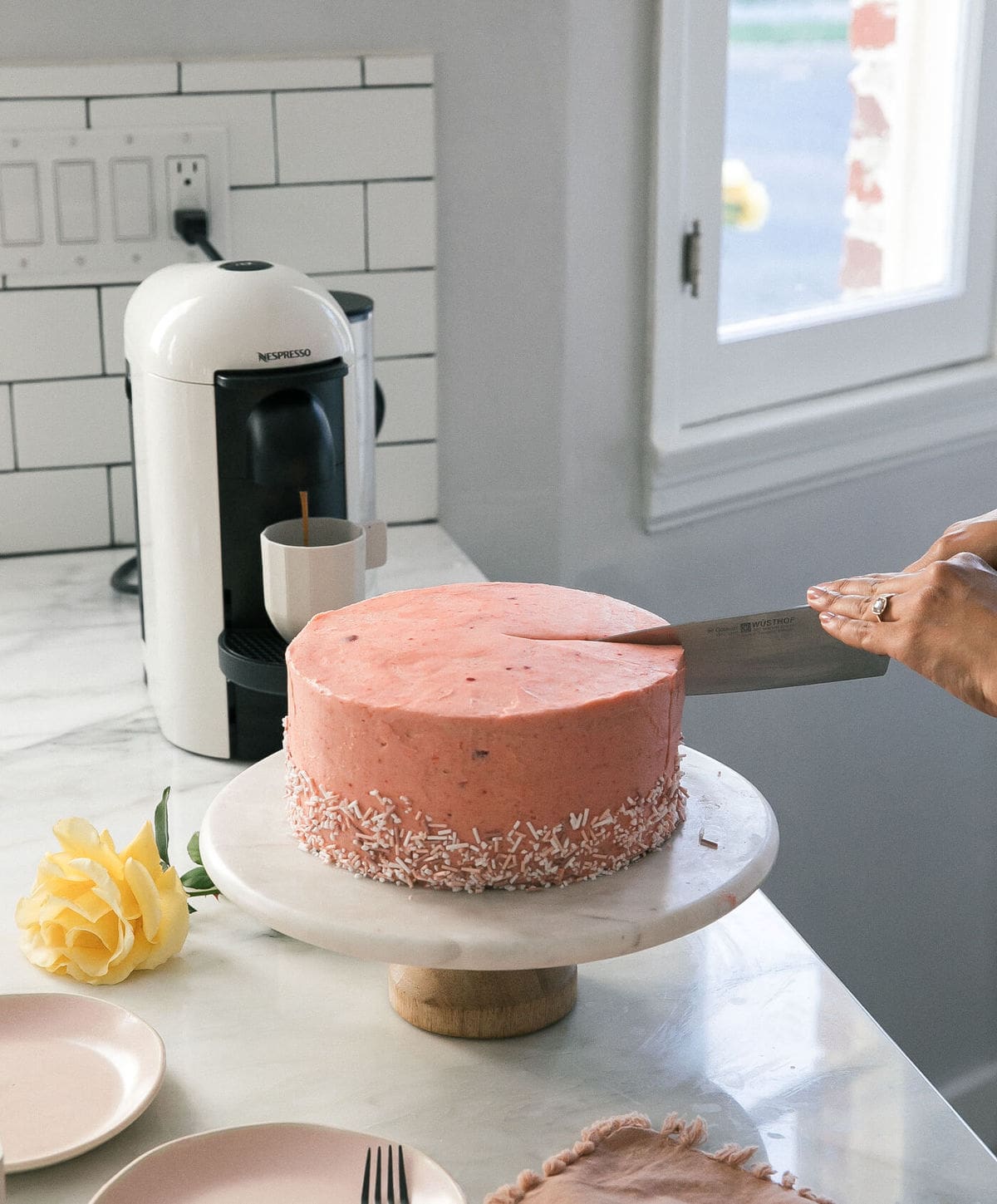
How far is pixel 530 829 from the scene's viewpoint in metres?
0.75

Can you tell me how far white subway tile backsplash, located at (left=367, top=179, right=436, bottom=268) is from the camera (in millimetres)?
1531

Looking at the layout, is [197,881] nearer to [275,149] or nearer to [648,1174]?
[648,1174]

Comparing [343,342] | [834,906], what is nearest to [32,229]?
[343,342]

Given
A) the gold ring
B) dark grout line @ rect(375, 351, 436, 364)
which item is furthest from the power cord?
the gold ring

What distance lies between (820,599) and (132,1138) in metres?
0.48

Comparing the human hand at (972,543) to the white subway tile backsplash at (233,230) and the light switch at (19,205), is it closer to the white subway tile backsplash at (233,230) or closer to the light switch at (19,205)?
the white subway tile backsplash at (233,230)

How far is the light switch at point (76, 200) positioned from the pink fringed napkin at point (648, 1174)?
1090 mm

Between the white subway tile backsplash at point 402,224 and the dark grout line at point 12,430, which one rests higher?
the white subway tile backsplash at point 402,224

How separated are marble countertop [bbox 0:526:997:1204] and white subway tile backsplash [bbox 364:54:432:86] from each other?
0.87 meters

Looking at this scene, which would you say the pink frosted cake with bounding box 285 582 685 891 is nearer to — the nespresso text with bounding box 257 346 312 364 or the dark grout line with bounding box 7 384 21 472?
the nespresso text with bounding box 257 346 312 364

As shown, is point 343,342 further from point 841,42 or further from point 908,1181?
point 841,42

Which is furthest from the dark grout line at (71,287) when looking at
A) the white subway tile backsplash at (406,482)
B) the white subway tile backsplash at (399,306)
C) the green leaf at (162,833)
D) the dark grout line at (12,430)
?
the green leaf at (162,833)

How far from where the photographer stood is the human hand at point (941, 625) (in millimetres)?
779

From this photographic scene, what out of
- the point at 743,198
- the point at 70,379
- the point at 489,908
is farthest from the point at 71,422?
the point at 489,908
